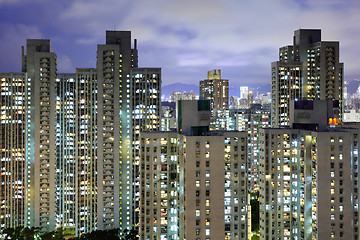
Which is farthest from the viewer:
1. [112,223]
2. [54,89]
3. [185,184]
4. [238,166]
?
[54,89]

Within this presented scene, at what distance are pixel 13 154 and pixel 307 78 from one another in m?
84.1

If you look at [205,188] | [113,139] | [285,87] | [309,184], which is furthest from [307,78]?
[205,188]

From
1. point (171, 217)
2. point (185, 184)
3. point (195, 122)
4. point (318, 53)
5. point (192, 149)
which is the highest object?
point (318, 53)

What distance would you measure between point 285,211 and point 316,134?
51.2 feet

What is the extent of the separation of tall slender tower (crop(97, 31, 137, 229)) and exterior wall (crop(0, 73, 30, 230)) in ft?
75.3

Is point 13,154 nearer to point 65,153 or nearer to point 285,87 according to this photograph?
point 65,153

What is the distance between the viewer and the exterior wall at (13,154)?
106 m

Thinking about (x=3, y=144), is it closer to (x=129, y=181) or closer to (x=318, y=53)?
(x=129, y=181)

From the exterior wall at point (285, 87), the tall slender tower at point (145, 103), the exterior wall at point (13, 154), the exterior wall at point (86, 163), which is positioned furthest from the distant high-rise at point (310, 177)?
the exterior wall at point (13, 154)

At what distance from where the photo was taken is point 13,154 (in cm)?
10706

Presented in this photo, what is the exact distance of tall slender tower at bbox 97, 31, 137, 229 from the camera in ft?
333

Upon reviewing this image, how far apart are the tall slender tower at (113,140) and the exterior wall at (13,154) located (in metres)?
22.9

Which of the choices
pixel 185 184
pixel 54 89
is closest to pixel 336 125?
pixel 185 184

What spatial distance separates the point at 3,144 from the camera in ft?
349
